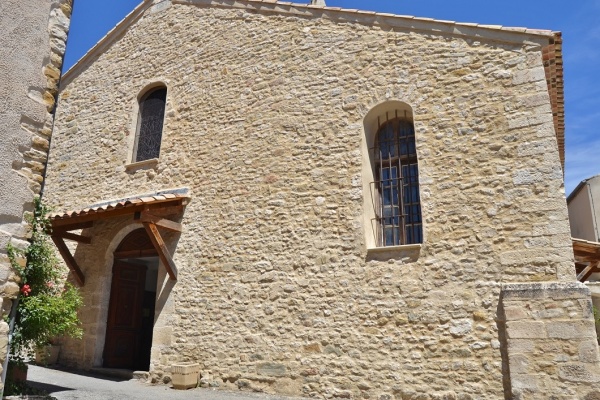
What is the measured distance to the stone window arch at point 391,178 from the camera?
6.57 metres

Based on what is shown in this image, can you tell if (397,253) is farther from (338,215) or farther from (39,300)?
(39,300)

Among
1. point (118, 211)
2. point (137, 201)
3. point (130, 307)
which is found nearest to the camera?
point (137, 201)

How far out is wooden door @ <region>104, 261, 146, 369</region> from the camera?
8.52 meters

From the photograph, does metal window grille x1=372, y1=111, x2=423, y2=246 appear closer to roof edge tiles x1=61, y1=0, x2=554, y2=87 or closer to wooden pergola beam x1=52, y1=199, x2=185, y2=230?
roof edge tiles x1=61, y1=0, x2=554, y2=87

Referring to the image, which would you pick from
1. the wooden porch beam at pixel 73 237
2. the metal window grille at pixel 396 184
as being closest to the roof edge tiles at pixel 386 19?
the metal window grille at pixel 396 184

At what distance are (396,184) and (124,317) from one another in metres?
5.72

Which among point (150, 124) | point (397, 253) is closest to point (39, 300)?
point (397, 253)

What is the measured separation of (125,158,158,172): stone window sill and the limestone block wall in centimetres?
474

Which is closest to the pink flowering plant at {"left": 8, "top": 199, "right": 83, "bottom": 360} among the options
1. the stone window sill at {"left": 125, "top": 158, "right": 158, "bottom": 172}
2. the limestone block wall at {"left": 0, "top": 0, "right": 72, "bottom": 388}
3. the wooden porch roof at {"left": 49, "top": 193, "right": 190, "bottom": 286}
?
the limestone block wall at {"left": 0, "top": 0, "right": 72, "bottom": 388}

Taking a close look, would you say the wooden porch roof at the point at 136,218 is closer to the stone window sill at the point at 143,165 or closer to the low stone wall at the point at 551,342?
Result: the stone window sill at the point at 143,165

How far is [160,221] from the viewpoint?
7617mm

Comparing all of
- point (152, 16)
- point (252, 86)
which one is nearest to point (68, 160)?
point (152, 16)

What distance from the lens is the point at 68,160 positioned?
33.6 feet

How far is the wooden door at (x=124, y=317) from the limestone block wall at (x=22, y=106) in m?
5.26
